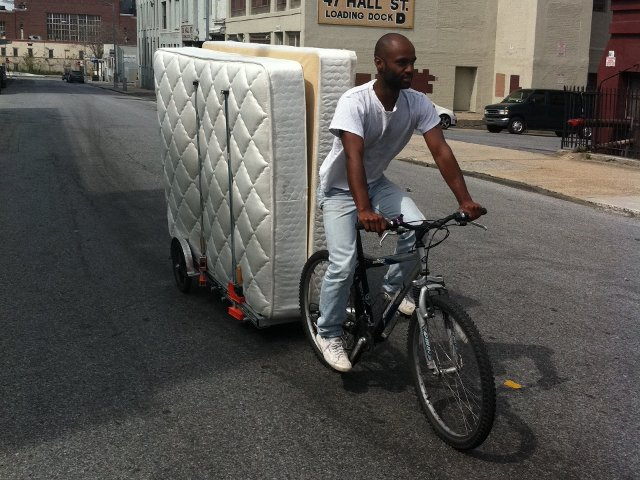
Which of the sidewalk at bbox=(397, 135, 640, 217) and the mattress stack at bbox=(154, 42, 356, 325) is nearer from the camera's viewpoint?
the mattress stack at bbox=(154, 42, 356, 325)

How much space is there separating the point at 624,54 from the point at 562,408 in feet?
59.1

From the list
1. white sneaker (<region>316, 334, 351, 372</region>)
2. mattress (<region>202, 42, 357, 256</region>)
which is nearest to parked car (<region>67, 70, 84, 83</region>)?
mattress (<region>202, 42, 357, 256</region>)

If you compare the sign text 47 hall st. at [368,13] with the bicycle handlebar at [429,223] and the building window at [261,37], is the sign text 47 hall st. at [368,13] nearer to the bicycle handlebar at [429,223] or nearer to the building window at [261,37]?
the building window at [261,37]

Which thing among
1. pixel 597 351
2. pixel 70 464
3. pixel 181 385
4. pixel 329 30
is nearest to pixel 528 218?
pixel 597 351

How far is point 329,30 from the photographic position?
123ft

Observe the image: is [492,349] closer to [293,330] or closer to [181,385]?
[293,330]

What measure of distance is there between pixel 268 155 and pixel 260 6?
1608 inches

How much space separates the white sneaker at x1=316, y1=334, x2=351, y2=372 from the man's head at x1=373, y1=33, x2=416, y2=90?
1.48 m

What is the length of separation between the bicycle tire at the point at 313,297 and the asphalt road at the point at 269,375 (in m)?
0.18

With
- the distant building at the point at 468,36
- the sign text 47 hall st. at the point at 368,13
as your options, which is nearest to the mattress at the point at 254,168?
the distant building at the point at 468,36

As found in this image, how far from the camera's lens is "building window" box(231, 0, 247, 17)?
4659cm

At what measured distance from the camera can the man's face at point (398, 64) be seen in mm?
4172

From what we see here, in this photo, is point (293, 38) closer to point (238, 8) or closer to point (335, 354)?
point (238, 8)

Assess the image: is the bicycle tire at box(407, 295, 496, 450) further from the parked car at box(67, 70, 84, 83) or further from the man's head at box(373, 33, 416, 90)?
the parked car at box(67, 70, 84, 83)
